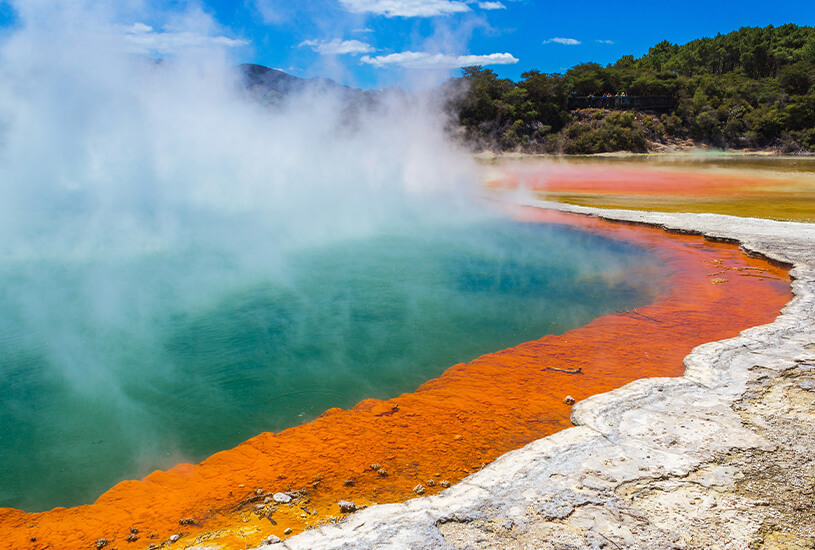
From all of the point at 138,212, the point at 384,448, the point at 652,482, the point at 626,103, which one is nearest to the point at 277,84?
the point at 138,212

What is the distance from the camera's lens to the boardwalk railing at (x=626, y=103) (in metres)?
46.2

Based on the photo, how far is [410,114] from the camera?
19094 mm

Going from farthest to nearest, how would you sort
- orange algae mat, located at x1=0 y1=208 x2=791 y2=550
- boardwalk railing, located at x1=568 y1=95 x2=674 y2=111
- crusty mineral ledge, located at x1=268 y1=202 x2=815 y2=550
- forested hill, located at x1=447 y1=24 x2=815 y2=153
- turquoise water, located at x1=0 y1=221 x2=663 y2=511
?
boardwalk railing, located at x1=568 y1=95 x2=674 y2=111 < forested hill, located at x1=447 y1=24 x2=815 y2=153 < turquoise water, located at x1=0 y1=221 x2=663 y2=511 < orange algae mat, located at x1=0 y1=208 x2=791 y2=550 < crusty mineral ledge, located at x1=268 y1=202 x2=815 y2=550

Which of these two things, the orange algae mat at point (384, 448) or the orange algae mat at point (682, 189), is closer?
the orange algae mat at point (384, 448)

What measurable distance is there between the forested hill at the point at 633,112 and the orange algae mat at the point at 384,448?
103ft

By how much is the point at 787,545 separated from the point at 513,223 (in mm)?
9079

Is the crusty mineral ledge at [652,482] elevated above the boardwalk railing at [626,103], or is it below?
below

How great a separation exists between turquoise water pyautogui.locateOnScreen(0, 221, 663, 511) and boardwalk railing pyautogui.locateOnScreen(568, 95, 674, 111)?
42899 millimetres

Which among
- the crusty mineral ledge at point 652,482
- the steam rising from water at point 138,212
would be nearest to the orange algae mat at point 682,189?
the steam rising from water at point 138,212

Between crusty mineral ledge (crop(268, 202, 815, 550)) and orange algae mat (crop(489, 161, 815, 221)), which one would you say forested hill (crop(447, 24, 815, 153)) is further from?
crusty mineral ledge (crop(268, 202, 815, 550))

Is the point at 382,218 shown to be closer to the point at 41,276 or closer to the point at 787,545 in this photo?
the point at 41,276

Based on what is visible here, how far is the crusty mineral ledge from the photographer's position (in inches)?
85.0

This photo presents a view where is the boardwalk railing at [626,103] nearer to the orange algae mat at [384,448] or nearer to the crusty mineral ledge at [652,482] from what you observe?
the orange algae mat at [384,448]

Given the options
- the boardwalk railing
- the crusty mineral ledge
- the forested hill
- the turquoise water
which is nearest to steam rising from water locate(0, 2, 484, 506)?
the turquoise water
